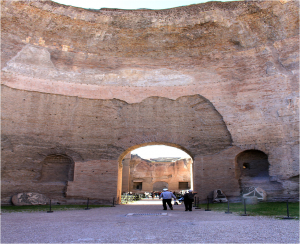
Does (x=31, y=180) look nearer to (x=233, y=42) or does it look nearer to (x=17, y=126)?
(x=17, y=126)

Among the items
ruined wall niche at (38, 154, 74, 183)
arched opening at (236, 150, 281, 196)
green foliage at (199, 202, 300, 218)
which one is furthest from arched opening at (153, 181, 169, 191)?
green foliage at (199, 202, 300, 218)

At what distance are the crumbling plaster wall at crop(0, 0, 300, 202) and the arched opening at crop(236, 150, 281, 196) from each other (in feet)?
1.40

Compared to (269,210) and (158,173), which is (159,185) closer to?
(158,173)

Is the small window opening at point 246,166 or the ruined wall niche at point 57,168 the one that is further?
the ruined wall niche at point 57,168

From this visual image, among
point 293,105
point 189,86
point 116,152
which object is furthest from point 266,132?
point 116,152

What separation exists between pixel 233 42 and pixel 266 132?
14.8 feet

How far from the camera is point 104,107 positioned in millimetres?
12102

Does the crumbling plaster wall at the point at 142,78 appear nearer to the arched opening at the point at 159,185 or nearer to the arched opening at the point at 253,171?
the arched opening at the point at 253,171

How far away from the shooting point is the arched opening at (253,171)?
10.3 meters

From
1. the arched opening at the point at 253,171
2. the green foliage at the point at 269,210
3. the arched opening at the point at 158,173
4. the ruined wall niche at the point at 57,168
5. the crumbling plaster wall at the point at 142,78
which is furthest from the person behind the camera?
the arched opening at the point at 158,173

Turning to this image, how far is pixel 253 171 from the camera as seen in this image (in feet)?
35.9

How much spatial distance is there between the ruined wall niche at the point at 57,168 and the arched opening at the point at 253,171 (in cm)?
704

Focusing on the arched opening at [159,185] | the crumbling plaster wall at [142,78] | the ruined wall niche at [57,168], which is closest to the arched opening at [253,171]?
the crumbling plaster wall at [142,78]

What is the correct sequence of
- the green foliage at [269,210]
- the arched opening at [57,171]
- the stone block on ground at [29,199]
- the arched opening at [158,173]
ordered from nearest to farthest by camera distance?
the green foliage at [269,210], the stone block on ground at [29,199], the arched opening at [57,171], the arched opening at [158,173]
